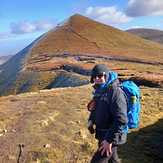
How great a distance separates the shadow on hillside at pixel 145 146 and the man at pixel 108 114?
5295 mm

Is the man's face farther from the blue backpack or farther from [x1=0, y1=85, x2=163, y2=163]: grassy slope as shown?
[x1=0, y1=85, x2=163, y2=163]: grassy slope

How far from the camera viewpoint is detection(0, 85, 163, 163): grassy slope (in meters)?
14.9

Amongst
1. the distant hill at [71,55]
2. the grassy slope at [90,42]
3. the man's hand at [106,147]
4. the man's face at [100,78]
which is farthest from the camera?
the grassy slope at [90,42]

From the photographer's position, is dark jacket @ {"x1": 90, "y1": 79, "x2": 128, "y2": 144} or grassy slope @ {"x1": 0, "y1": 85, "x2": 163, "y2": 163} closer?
dark jacket @ {"x1": 90, "y1": 79, "x2": 128, "y2": 144}

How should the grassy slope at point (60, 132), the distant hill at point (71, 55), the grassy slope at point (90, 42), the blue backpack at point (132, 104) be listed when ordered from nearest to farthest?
the blue backpack at point (132, 104)
the grassy slope at point (60, 132)
the distant hill at point (71, 55)
the grassy slope at point (90, 42)

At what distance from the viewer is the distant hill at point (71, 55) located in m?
52.6

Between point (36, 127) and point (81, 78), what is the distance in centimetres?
2516

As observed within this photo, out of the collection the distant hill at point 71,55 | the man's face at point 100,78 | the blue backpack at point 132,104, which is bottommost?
the distant hill at point 71,55

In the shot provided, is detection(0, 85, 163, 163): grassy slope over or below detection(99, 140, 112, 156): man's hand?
below

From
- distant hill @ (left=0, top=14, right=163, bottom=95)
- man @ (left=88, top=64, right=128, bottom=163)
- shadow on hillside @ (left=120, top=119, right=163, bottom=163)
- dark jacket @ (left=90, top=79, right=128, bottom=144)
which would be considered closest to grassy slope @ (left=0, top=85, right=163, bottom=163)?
shadow on hillside @ (left=120, top=119, right=163, bottom=163)

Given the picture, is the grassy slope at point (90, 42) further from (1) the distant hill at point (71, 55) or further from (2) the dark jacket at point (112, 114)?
(2) the dark jacket at point (112, 114)

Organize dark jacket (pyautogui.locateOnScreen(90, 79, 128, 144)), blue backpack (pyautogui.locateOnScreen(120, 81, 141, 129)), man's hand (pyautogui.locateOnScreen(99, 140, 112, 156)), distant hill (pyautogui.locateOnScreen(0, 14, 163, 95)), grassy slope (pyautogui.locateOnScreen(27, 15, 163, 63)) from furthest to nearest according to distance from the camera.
Result: grassy slope (pyautogui.locateOnScreen(27, 15, 163, 63))
distant hill (pyautogui.locateOnScreen(0, 14, 163, 95))
blue backpack (pyautogui.locateOnScreen(120, 81, 141, 129))
man's hand (pyautogui.locateOnScreen(99, 140, 112, 156))
dark jacket (pyautogui.locateOnScreen(90, 79, 128, 144))

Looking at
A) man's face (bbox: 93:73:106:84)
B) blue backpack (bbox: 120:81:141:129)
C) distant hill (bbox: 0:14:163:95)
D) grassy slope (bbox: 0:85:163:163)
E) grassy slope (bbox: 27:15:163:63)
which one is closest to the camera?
blue backpack (bbox: 120:81:141:129)

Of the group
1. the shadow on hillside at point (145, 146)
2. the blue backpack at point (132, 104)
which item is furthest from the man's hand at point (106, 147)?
the shadow on hillside at point (145, 146)
